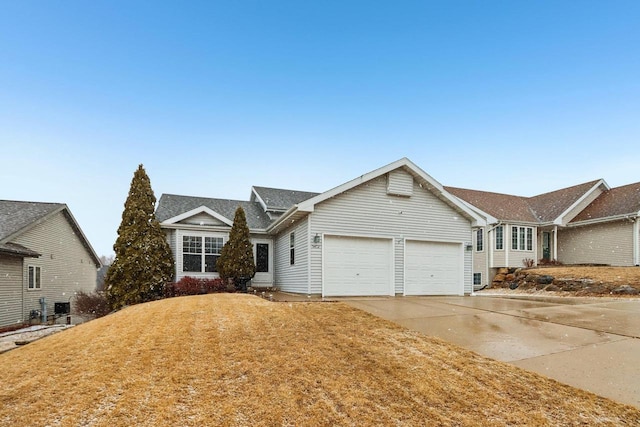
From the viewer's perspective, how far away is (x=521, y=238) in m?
21.6

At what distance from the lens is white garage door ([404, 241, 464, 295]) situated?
1426cm

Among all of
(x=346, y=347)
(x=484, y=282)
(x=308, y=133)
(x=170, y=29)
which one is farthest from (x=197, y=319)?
(x=484, y=282)

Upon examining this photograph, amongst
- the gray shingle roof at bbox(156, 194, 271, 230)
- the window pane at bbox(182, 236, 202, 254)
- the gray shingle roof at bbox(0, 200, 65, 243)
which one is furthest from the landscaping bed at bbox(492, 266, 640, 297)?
the gray shingle roof at bbox(0, 200, 65, 243)

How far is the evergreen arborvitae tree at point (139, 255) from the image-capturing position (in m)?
13.3

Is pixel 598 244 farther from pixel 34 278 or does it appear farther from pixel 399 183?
pixel 34 278

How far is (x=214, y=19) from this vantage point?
16.0 metres

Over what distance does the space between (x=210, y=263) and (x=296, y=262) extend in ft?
16.7

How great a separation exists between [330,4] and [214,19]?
5.33m

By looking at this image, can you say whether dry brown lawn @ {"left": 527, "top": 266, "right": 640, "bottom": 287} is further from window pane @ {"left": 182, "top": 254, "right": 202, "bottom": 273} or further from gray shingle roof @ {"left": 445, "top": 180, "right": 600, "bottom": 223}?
window pane @ {"left": 182, "top": 254, "right": 202, "bottom": 273}

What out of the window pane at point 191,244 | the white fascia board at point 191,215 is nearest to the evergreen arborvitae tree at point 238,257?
the white fascia board at point 191,215

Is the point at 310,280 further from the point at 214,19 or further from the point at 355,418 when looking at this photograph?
the point at 214,19

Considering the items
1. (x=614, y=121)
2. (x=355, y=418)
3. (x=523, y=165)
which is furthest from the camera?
(x=523, y=165)

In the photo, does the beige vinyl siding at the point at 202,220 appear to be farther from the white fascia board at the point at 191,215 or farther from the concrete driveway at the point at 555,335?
the concrete driveway at the point at 555,335

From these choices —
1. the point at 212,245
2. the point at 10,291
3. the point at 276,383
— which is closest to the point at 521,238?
the point at 212,245
